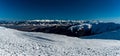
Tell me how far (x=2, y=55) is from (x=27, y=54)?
2.48 meters

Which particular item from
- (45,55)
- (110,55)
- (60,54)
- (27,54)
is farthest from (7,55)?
(110,55)

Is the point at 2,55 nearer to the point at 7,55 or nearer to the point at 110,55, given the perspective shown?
the point at 7,55

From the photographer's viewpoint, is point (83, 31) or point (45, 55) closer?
point (45, 55)

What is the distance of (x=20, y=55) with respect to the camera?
550 inches

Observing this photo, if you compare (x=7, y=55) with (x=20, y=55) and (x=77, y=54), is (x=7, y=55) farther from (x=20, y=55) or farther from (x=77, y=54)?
(x=77, y=54)

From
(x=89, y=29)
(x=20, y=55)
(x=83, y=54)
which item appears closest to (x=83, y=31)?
(x=89, y=29)

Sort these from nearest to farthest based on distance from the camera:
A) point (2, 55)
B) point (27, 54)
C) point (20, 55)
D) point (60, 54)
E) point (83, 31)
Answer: point (2, 55) → point (20, 55) → point (27, 54) → point (60, 54) → point (83, 31)

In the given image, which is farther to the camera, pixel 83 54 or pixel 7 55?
pixel 83 54

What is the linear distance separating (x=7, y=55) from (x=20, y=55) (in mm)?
1083

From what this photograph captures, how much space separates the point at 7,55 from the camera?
13.1m

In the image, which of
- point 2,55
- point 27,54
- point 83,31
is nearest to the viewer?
point 2,55

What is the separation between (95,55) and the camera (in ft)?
55.2

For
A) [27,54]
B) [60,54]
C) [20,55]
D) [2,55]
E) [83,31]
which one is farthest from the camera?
[83,31]

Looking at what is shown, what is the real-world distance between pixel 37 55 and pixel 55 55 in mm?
1518
